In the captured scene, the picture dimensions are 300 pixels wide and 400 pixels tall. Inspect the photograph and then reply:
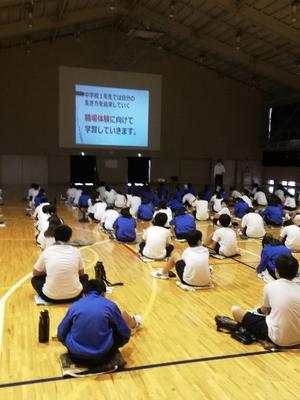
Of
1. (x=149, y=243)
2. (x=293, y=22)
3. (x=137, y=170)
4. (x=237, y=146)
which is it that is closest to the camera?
(x=149, y=243)

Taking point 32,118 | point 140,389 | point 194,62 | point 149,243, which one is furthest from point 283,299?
point 194,62

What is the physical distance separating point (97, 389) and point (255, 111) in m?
22.9

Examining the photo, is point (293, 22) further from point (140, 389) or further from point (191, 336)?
point (140, 389)

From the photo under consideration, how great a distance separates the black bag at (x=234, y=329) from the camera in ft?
14.9

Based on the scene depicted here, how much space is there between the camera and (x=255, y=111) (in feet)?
80.3

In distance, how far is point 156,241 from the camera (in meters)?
8.07

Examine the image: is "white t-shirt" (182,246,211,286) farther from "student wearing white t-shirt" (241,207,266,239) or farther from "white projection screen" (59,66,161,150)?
"white projection screen" (59,66,161,150)

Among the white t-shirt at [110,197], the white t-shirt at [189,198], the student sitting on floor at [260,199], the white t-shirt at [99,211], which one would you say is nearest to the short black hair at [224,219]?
the white t-shirt at [99,211]

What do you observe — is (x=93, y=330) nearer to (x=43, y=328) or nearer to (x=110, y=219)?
(x=43, y=328)

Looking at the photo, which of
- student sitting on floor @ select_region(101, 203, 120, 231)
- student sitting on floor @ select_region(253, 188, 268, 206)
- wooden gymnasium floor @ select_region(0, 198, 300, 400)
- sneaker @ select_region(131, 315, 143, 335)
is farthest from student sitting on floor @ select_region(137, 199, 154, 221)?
sneaker @ select_region(131, 315, 143, 335)

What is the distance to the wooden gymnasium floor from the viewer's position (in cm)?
354

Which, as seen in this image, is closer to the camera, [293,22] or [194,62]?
[293,22]

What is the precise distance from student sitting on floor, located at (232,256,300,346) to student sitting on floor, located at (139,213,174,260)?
3.72 metres

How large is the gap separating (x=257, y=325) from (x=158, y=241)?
148 inches
